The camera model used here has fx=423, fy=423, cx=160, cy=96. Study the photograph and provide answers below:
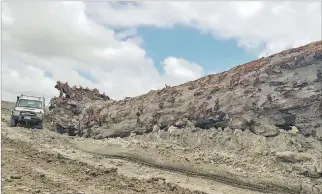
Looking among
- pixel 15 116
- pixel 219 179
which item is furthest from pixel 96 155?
pixel 15 116

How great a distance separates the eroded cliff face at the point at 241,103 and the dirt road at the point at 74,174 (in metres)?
4.41

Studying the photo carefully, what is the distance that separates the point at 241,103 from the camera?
1778 centimetres

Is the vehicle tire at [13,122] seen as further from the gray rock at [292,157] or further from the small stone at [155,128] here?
the gray rock at [292,157]

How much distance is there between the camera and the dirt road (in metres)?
9.94

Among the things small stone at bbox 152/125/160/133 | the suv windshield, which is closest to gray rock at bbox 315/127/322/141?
small stone at bbox 152/125/160/133

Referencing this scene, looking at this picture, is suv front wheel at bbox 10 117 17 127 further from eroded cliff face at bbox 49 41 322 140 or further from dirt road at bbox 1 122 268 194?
dirt road at bbox 1 122 268 194

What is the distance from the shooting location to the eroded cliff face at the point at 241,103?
16688 millimetres

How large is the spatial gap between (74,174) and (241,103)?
8710 millimetres

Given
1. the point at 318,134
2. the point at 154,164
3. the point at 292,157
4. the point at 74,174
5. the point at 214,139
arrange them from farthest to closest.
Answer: the point at 214,139 < the point at 318,134 < the point at 154,164 < the point at 292,157 < the point at 74,174

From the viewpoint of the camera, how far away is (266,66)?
18469 mm

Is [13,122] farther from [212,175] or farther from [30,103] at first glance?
[212,175]

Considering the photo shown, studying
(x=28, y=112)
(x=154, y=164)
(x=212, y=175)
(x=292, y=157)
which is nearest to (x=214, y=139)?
(x=212, y=175)

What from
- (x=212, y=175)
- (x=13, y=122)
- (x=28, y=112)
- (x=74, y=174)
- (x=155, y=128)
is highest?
(x=28, y=112)

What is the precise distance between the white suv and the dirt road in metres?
5.09
